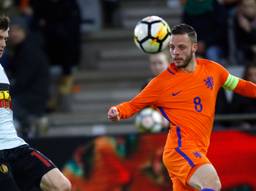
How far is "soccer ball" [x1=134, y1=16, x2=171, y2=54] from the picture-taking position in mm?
10414

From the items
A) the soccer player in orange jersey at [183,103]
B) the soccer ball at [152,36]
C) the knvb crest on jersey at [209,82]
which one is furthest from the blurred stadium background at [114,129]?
the soccer player in orange jersey at [183,103]

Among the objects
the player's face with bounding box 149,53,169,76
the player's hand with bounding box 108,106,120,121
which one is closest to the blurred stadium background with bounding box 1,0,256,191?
the player's face with bounding box 149,53,169,76

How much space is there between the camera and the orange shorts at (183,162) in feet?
31.4

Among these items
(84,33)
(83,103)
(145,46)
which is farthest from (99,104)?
A: (145,46)

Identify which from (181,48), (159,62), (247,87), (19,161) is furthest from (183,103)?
(159,62)

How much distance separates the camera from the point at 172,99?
9.78m

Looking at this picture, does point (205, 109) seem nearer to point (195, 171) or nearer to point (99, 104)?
point (195, 171)

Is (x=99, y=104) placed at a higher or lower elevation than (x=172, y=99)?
lower

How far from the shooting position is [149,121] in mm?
12648

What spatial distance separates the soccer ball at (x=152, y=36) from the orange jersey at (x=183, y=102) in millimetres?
612

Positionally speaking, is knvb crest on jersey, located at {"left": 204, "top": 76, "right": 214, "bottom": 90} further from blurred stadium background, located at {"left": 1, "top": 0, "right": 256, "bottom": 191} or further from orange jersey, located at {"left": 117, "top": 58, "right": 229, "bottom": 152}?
blurred stadium background, located at {"left": 1, "top": 0, "right": 256, "bottom": 191}

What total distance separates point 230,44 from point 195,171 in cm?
476

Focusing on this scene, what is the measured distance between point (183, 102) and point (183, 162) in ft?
2.03

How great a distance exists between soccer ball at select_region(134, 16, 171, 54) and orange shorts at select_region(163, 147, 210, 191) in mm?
1241
